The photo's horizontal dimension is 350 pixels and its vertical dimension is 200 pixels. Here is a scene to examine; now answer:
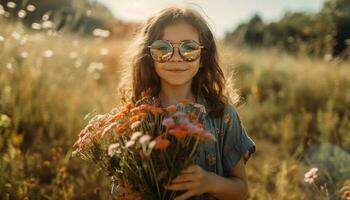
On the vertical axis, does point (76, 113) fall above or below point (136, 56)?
below

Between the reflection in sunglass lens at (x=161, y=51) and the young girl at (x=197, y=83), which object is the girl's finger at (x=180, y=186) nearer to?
the young girl at (x=197, y=83)

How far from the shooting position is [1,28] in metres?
4.98

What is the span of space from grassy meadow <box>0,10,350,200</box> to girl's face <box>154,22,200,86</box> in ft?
1.40

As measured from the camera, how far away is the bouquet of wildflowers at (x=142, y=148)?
2150mm

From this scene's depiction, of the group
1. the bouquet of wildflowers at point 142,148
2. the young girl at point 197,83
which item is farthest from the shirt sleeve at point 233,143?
the bouquet of wildflowers at point 142,148

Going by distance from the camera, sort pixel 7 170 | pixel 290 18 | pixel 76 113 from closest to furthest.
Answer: pixel 7 170
pixel 76 113
pixel 290 18

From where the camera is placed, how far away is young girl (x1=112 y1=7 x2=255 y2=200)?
284 centimetres

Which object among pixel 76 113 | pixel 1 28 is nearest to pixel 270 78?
pixel 76 113

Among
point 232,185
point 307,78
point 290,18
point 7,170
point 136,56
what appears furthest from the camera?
point 290,18

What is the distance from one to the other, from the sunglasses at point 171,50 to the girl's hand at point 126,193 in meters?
0.70

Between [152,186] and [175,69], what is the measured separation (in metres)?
0.77

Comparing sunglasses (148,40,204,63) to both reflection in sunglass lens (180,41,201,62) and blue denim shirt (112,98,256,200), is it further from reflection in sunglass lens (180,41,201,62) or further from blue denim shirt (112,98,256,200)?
blue denim shirt (112,98,256,200)

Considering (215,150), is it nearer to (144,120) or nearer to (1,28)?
(144,120)

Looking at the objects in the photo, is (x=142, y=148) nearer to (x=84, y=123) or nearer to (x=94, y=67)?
(x=84, y=123)
